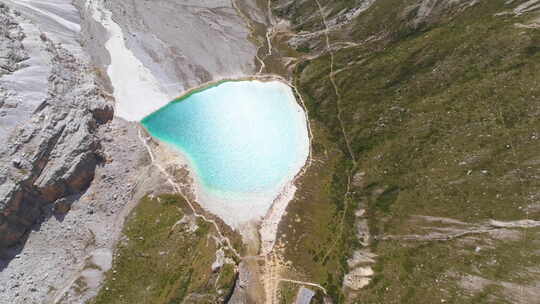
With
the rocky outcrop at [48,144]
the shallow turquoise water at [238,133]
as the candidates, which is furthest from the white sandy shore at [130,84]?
the rocky outcrop at [48,144]

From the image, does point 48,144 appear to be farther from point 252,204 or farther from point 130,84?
point 252,204

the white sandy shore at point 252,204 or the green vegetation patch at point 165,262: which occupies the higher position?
the white sandy shore at point 252,204

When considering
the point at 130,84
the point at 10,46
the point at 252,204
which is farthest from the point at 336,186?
the point at 10,46

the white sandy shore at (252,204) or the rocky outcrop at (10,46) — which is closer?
the white sandy shore at (252,204)

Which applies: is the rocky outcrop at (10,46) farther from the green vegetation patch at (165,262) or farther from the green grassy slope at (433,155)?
the green grassy slope at (433,155)

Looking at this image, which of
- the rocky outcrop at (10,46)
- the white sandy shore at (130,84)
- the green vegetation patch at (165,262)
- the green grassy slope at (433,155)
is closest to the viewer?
the green grassy slope at (433,155)

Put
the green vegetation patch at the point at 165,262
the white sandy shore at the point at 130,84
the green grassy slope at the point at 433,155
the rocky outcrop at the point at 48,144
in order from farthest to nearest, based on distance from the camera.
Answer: the white sandy shore at the point at 130,84, the rocky outcrop at the point at 48,144, the green vegetation patch at the point at 165,262, the green grassy slope at the point at 433,155
